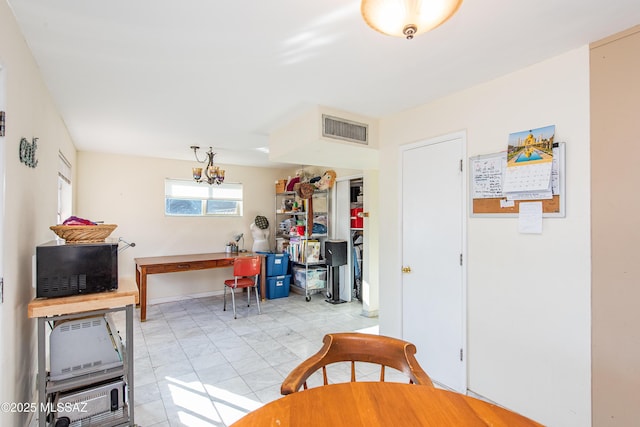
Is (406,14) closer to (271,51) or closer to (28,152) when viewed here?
(271,51)

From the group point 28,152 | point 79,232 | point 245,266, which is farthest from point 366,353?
point 245,266

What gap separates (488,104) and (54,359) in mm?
3215

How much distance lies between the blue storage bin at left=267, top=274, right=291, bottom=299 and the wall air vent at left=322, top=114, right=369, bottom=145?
10.3ft

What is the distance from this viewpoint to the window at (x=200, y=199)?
5184 millimetres

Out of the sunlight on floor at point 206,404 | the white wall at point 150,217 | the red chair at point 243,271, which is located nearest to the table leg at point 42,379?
the sunlight on floor at point 206,404

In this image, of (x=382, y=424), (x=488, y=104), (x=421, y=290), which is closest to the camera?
(x=382, y=424)

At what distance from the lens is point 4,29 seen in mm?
1420

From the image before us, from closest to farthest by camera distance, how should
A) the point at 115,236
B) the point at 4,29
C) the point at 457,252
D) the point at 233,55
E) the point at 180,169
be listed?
the point at 4,29, the point at 233,55, the point at 457,252, the point at 115,236, the point at 180,169

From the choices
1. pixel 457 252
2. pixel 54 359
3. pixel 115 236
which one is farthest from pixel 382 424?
pixel 115 236

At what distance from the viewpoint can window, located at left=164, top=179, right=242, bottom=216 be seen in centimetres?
518

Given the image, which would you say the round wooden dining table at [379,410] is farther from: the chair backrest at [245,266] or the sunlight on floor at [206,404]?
the chair backrest at [245,266]

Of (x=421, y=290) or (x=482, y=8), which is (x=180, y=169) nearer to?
(x=421, y=290)

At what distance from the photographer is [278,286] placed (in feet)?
17.3

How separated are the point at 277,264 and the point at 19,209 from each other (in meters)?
3.80
